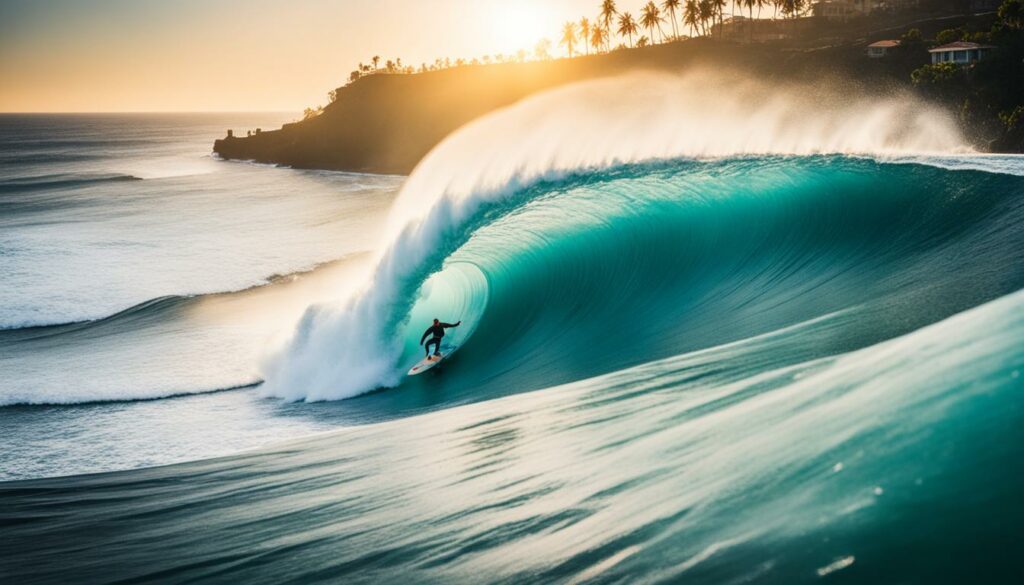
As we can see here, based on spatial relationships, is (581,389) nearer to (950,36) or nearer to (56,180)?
(950,36)

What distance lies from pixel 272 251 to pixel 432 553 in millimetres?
27749

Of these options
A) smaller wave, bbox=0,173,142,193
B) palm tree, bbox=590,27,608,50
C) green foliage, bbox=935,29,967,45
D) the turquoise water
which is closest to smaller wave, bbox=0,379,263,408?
the turquoise water

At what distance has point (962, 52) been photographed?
154 feet

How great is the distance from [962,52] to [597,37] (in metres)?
63.5

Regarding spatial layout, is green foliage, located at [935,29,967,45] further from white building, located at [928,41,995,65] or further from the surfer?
the surfer

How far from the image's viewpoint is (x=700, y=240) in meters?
12.5

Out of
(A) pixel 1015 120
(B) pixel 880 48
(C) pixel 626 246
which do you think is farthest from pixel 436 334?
(B) pixel 880 48

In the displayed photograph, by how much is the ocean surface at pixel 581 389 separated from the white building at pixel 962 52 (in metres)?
35.5

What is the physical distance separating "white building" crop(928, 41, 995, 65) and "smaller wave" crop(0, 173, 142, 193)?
65.6 meters

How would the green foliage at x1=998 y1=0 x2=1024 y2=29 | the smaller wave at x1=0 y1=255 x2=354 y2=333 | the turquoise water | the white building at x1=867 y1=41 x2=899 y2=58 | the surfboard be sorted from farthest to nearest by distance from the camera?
the white building at x1=867 y1=41 x2=899 y2=58
the green foliage at x1=998 y1=0 x2=1024 y2=29
the smaller wave at x1=0 y1=255 x2=354 y2=333
the surfboard
the turquoise water

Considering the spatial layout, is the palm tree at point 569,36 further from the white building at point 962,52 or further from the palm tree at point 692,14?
the white building at point 962,52

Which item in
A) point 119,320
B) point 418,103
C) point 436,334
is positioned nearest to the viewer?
point 436,334

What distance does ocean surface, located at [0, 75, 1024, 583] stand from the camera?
12.3ft

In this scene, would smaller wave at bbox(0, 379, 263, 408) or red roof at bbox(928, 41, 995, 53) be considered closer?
smaller wave at bbox(0, 379, 263, 408)
